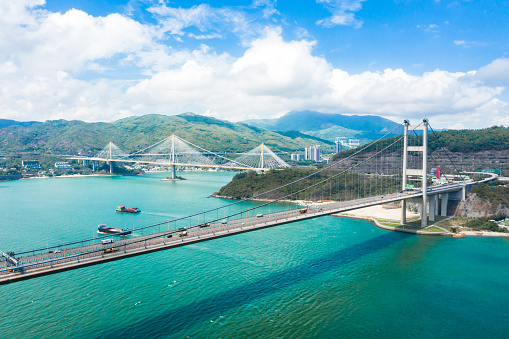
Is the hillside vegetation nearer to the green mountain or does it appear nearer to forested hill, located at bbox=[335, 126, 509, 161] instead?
forested hill, located at bbox=[335, 126, 509, 161]

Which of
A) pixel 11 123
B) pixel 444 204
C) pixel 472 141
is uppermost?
pixel 11 123

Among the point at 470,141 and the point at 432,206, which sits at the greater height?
the point at 470,141

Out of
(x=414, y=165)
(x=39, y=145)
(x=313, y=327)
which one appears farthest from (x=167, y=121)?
(x=313, y=327)

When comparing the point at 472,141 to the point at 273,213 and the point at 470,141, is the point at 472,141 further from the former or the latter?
the point at 273,213

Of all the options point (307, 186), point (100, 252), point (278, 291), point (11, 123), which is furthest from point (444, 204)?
point (11, 123)

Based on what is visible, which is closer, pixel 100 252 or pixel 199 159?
pixel 100 252

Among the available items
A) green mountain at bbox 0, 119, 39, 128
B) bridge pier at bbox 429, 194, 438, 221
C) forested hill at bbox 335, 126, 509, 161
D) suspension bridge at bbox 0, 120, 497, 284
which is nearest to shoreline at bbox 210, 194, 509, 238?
suspension bridge at bbox 0, 120, 497, 284

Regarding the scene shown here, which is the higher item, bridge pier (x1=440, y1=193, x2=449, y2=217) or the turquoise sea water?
bridge pier (x1=440, y1=193, x2=449, y2=217)

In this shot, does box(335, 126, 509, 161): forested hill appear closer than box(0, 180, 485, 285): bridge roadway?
No

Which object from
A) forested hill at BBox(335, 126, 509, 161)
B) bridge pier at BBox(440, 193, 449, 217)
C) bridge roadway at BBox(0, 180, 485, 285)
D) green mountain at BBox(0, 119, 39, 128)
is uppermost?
green mountain at BBox(0, 119, 39, 128)
